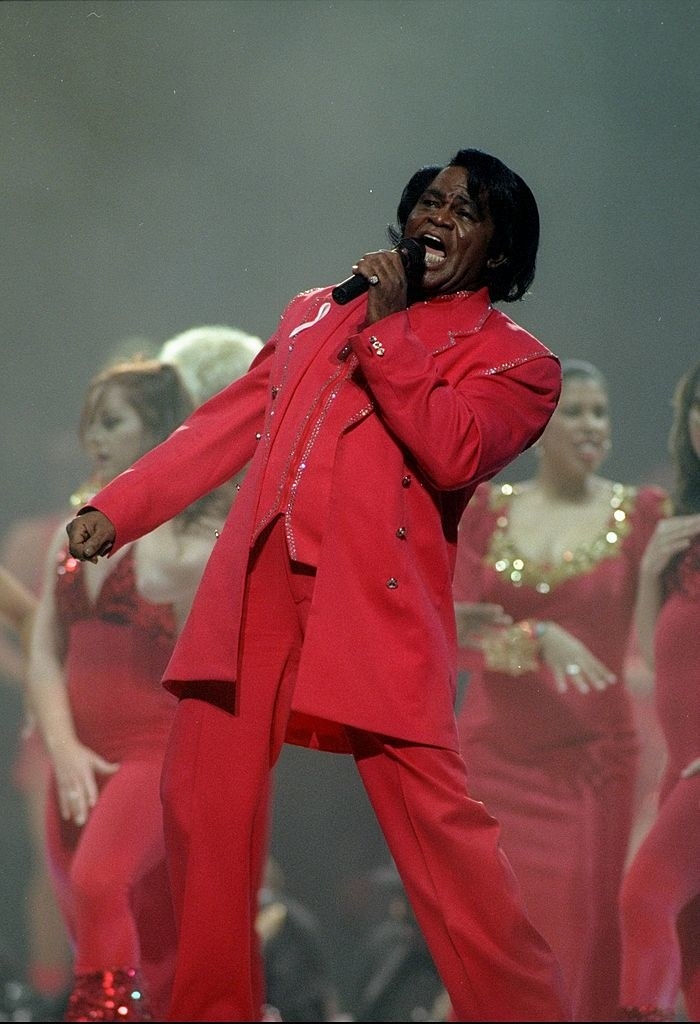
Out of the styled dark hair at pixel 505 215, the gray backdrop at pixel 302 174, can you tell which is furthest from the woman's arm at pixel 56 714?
→ the styled dark hair at pixel 505 215

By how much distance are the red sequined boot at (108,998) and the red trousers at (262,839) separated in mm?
1242

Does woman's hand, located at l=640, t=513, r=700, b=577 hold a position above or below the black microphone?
below

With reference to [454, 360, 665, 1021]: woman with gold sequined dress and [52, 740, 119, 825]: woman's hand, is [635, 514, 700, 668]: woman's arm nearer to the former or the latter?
[454, 360, 665, 1021]: woman with gold sequined dress

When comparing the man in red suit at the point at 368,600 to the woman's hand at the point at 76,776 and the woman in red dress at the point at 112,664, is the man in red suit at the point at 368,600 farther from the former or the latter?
the woman's hand at the point at 76,776

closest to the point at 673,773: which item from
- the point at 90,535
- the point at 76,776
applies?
the point at 76,776

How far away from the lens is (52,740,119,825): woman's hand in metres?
3.76

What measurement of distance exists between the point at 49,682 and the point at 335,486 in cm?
206

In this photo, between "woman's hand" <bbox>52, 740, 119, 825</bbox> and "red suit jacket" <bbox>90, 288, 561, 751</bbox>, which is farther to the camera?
"woman's hand" <bbox>52, 740, 119, 825</bbox>

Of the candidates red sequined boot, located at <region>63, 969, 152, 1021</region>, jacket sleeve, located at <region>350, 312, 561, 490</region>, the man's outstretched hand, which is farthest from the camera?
red sequined boot, located at <region>63, 969, 152, 1021</region>

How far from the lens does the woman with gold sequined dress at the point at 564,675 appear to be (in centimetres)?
364

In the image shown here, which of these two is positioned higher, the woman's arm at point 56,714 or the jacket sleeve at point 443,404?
the jacket sleeve at point 443,404

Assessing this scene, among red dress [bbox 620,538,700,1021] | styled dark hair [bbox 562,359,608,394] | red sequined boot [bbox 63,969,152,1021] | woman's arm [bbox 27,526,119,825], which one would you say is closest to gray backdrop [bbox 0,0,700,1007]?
styled dark hair [bbox 562,359,608,394]

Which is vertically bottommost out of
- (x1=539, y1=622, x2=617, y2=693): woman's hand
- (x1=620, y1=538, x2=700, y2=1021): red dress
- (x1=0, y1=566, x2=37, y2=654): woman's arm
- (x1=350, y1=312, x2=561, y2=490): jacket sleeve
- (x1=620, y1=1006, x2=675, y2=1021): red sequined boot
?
(x1=620, y1=1006, x2=675, y2=1021): red sequined boot

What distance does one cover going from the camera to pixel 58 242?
3.95 m
